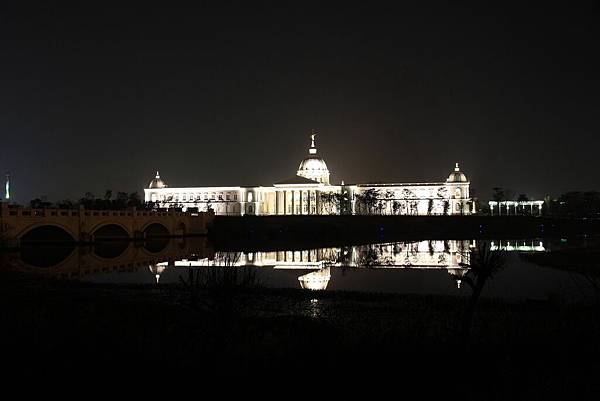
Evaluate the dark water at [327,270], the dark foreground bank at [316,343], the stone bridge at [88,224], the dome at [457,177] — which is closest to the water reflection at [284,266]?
the dark water at [327,270]

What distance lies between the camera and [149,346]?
12164 mm

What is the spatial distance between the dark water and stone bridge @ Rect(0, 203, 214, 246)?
254 cm

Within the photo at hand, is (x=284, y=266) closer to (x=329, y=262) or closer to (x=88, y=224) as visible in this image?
(x=329, y=262)

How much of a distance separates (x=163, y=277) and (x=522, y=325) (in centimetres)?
2508

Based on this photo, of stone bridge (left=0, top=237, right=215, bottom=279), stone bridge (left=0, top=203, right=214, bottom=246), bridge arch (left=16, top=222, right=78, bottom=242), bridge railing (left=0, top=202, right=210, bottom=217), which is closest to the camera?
stone bridge (left=0, top=237, right=215, bottom=279)

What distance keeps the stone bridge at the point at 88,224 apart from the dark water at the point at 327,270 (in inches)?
100

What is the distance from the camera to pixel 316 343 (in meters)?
13.1

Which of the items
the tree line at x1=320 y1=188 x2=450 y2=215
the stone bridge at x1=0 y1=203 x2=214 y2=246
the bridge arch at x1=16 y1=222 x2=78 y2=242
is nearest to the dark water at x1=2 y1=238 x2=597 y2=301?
the stone bridge at x1=0 y1=203 x2=214 y2=246

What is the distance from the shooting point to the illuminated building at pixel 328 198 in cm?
17462

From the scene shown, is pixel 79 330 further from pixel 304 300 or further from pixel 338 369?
pixel 304 300

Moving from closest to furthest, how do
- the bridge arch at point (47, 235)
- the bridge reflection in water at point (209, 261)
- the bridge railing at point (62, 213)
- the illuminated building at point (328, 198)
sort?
the bridge reflection in water at point (209, 261) < the bridge railing at point (62, 213) < the bridge arch at point (47, 235) < the illuminated building at point (328, 198)

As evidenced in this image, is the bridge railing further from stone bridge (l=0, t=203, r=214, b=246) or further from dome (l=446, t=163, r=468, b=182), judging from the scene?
dome (l=446, t=163, r=468, b=182)

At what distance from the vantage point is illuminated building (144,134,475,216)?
17462cm

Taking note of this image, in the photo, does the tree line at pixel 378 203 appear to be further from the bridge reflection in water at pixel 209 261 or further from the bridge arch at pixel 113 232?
the bridge reflection in water at pixel 209 261
